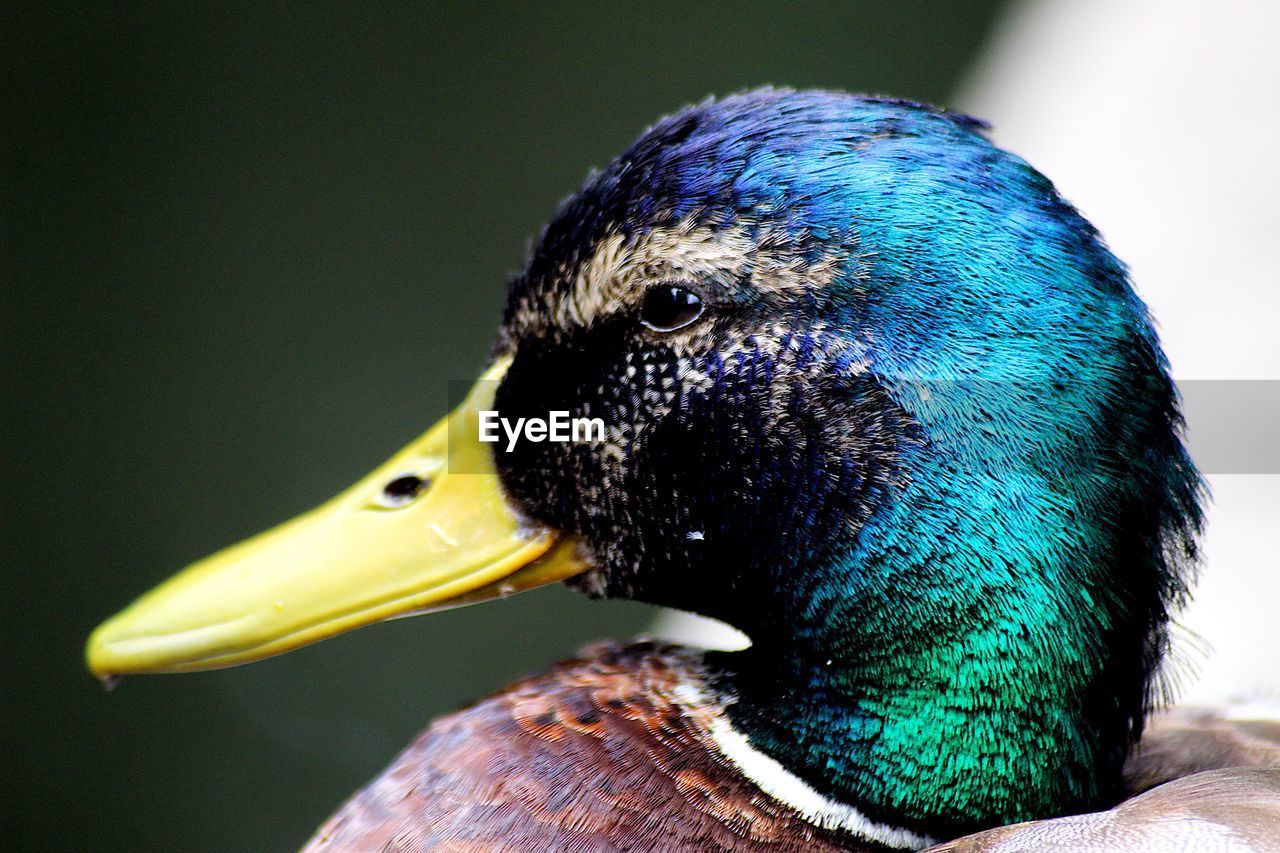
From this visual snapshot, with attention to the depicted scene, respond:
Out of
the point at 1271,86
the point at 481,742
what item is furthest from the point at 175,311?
the point at 1271,86

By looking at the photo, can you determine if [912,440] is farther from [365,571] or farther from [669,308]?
[365,571]

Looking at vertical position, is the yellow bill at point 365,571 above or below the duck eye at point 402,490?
below

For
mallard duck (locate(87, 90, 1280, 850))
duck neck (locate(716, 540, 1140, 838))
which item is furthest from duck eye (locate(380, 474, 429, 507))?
duck neck (locate(716, 540, 1140, 838))

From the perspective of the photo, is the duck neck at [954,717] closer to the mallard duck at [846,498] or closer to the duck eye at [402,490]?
the mallard duck at [846,498]

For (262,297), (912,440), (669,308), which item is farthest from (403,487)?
(262,297)

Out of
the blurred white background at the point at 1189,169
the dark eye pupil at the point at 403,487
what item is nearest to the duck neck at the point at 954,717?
the dark eye pupil at the point at 403,487

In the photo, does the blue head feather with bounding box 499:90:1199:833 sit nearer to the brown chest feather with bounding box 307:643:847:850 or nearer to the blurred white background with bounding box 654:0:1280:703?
the brown chest feather with bounding box 307:643:847:850
